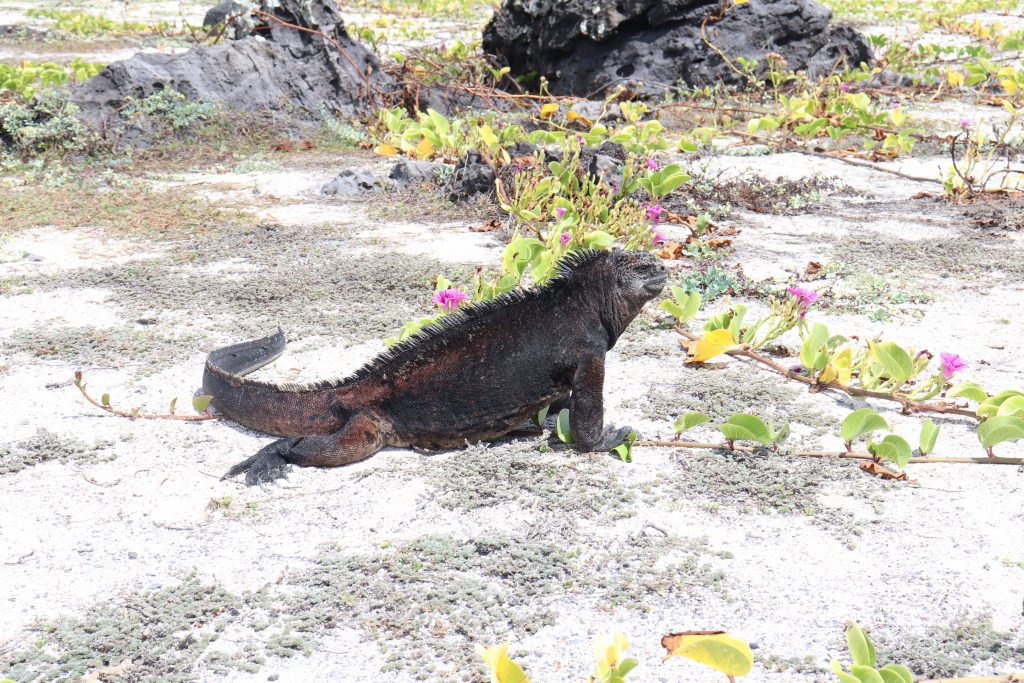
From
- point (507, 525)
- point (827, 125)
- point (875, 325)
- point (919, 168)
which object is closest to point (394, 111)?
point (827, 125)

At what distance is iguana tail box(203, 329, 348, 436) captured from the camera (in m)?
3.19

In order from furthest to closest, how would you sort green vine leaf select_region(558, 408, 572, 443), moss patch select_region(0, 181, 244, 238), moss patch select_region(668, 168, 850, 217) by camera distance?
moss patch select_region(668, 168, 850, 217) < moss patch select_region(0, 181, 244, 238) < green vine leaf select_region(558, 408, 572, 443)

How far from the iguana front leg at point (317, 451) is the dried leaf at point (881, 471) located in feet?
5.23

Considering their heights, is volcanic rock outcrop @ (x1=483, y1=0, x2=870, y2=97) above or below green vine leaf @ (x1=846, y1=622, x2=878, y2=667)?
above

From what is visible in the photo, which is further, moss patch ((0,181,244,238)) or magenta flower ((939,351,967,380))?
moss patch ((0,181,244,238))

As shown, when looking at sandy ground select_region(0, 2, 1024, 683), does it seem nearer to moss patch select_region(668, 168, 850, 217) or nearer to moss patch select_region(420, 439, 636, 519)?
moss patch select_region(420, 439, 636, 519)

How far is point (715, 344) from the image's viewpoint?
357cm

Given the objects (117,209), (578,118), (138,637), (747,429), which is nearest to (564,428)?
(747,429)

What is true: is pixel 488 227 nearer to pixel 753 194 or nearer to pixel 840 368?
pixel 753 194

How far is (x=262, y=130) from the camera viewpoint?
8.24 metres

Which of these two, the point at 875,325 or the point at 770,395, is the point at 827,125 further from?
the point at 770,395

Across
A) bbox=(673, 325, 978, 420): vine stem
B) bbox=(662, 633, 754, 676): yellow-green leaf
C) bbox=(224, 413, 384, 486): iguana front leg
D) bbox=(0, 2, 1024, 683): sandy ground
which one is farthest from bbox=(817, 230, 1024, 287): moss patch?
bbox=(662, 633, 754, 676): yellow-green leaf

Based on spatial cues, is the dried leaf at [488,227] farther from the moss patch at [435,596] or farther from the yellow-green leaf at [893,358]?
the moss patch at [435,596]

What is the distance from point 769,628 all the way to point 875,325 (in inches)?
95.4
